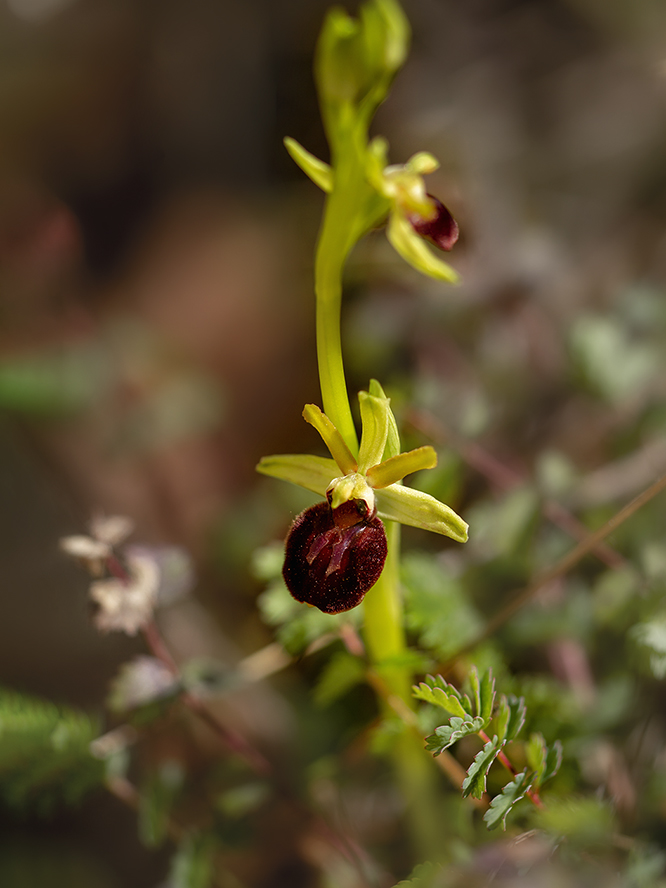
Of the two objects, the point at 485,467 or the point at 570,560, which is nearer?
the point at 570,560

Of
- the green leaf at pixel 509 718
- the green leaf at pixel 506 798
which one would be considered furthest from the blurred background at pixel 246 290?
the green leaf at pixel 506 798

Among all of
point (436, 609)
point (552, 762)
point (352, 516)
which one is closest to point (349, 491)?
point (352, 516)

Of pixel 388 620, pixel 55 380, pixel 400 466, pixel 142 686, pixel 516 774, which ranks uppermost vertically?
pixel 55 380

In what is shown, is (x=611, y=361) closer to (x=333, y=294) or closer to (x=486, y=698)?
(x=333, y=294)

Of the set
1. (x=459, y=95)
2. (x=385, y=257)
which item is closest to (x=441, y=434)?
(x=385, y=257)

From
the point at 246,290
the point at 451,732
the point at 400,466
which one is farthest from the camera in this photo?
the point at 246,290

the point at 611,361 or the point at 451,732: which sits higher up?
the point at 611,361

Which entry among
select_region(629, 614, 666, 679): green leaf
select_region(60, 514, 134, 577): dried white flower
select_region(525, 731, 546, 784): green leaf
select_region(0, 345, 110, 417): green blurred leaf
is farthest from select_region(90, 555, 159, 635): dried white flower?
select_region(0, 345, 110, 417): green blurred leaf

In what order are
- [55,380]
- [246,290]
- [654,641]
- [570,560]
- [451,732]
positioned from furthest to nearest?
[246,290]
[55,380]
[570,560]
[654,641]
[451,732]
